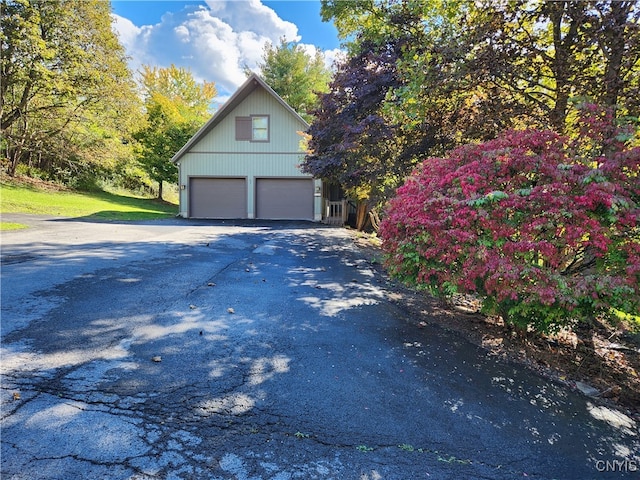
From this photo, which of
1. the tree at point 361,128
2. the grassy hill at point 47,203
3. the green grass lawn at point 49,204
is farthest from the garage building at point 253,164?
the tree at point 361,128

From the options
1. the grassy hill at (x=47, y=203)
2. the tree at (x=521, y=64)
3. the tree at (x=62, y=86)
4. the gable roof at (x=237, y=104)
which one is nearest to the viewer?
the tree at (x=521, y=64)

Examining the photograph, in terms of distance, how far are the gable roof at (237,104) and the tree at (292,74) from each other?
1280 centimetres

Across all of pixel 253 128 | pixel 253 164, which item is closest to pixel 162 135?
pixel 253 128

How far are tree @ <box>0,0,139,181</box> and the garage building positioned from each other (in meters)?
5.77

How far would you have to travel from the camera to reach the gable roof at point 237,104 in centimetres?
1708

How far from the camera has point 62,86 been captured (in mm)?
16984

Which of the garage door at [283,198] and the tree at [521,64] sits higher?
the tree at [521,64]

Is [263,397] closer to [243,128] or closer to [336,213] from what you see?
[336,213]

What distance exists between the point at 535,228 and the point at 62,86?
825 inches

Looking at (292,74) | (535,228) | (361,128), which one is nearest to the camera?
(535,228)

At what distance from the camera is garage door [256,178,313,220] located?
18.2 meters

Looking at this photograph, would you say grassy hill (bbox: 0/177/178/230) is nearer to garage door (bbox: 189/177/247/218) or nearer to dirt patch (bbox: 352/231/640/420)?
garage door (bbox: 189/177/247/218)

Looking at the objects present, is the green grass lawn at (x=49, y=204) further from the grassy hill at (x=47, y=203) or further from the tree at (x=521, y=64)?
the tree at (x=521, y=64)

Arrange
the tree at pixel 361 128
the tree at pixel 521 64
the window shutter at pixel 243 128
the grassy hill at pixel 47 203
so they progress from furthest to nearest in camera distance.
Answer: the window shutter at pixel 243 128 → the grassy hill at pixel 47 203 → the tree at pixel 361 128 → the tree at pixel 521 64
